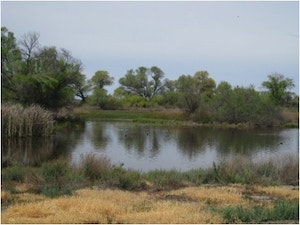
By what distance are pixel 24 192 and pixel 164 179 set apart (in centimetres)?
486

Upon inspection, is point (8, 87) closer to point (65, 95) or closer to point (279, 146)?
point (65, 95)

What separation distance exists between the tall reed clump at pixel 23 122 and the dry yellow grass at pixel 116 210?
24363 millimetres

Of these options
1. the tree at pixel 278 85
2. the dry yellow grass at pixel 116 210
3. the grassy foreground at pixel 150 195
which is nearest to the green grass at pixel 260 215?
the grassy foreground at pixel 150 195

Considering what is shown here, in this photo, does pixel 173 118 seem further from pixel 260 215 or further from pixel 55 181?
pixel 260 215

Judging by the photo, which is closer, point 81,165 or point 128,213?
point 128,213

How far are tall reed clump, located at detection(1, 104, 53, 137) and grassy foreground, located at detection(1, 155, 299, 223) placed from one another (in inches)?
766

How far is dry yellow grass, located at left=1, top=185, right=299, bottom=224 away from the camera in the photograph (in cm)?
817

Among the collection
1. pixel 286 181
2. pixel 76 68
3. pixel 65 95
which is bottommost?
pixel 286 181

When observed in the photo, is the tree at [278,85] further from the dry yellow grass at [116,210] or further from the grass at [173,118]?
the dry yellow grass at [116,210]

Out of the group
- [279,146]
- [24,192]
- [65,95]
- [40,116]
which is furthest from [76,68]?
[24,192]

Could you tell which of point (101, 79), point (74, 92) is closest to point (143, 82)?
point (101, 79)

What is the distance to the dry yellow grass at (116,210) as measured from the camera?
26.8 ft

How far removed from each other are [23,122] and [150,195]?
88.0 feet

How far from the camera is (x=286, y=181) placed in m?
16.3
